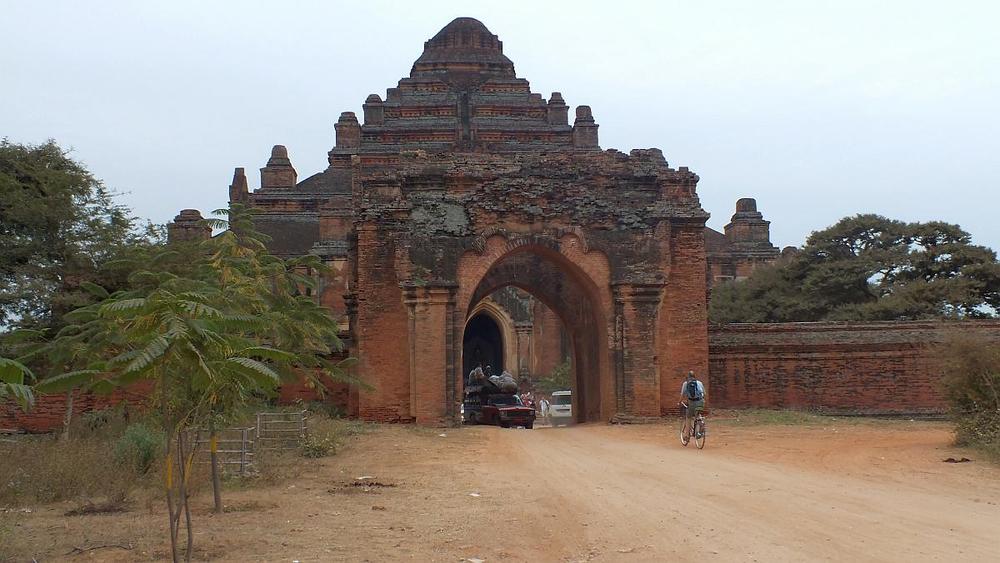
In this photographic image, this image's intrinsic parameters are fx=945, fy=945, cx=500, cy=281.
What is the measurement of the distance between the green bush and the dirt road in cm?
136

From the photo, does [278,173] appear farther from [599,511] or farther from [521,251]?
[599,511]

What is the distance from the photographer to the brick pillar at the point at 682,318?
18.3 metres

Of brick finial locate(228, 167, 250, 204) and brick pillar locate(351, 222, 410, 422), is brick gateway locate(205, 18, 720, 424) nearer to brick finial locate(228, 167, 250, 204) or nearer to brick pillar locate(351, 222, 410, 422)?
brick pillar locate(351, 222, 410, 422)

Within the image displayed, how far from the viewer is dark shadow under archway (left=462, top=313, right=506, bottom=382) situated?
123 feet

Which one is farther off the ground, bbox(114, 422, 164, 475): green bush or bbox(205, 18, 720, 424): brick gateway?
bbox(205, 18, 720, 424): brick gateway

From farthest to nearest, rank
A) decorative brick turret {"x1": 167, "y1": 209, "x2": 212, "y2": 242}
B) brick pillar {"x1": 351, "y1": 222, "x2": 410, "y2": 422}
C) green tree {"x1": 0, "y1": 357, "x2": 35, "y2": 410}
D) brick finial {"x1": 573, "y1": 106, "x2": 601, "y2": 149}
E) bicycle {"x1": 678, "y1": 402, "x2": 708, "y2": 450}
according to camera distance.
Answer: brick finial {"x1": 573, "y1": 106, "x2": 601, "y2": 149}, decorative brick turret {"x1": 167, "y1": 209, "x2": 212, "y2": 242}, brick pillar {"x1": 351, "y1": 222, "x2": 410, "y2": 422}, bicycle {"x1": 678, "y1": 402, "x2": 708, "y2": 450}, green tree {"x1": 0, "y1": 357, "x2": 35, "y2": 410}

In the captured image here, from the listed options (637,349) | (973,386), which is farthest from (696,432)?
(637,349)

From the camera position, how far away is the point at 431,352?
17688 mm

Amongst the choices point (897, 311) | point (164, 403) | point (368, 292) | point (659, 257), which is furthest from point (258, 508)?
point (897, 311)

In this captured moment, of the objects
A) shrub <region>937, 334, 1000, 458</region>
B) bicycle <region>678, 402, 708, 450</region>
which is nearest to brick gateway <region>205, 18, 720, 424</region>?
bicycle <region>678, 402, 708, 450</region>

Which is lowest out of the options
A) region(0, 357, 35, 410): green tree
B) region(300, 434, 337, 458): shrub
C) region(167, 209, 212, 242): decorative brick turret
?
region(300, 434, 337, 458): shrub

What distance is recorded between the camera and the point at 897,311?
25.7 meters

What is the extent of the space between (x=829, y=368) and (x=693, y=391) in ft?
22.9

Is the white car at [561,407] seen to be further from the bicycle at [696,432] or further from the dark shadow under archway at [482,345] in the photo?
the bicycle at [696,432]
